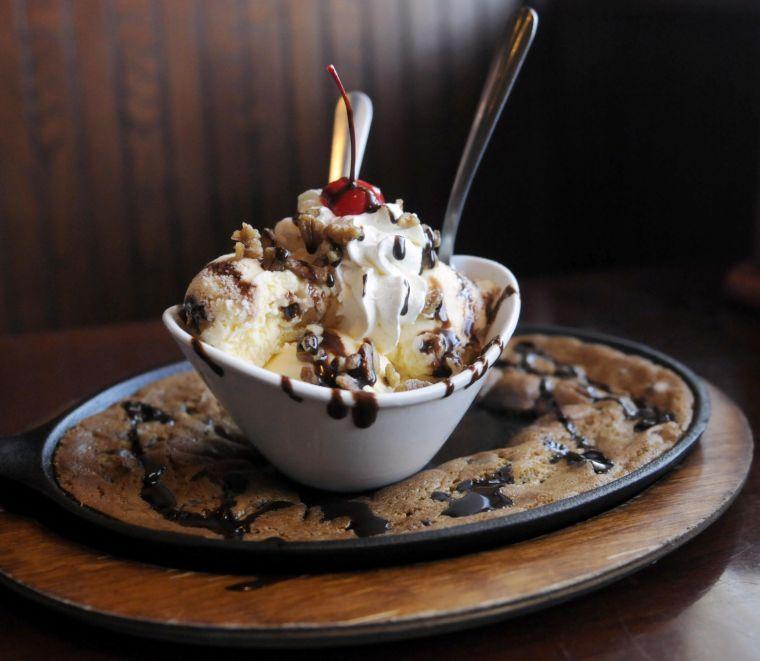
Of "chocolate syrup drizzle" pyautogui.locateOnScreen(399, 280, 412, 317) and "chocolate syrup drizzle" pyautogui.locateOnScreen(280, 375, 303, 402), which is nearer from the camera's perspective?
"chocolate syrup drizzle" pyautogui.locateOnScreen(280, 375, 303, 402)

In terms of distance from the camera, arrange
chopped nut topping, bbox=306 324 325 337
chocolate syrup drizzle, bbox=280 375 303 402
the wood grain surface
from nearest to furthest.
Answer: the wood grain surface, chocolate syrup drizzle, bbox=280 375 303 402, chopped nut topping, bbox=306 324 325 337

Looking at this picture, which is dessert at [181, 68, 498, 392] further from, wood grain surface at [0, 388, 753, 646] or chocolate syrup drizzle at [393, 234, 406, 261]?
wood grain surface at [0, 388, 753, 646]

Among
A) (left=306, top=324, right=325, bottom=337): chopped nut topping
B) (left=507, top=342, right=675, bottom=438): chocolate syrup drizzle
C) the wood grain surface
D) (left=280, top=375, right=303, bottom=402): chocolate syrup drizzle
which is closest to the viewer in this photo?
the wood grain surface

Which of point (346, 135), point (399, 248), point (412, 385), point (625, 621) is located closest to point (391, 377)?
point (412, 385)

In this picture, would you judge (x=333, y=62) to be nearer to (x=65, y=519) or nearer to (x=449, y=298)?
(x=449, y=298)

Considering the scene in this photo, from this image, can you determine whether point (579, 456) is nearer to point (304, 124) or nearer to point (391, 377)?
point (391, 377)

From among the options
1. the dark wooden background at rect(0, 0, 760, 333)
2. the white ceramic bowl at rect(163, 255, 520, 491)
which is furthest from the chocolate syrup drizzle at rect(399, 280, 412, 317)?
the dark wooden background at rect(0, 0, 760, 333)

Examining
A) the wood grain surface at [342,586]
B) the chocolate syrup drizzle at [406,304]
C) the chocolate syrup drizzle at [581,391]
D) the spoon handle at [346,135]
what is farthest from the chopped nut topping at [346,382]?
the spoon handle at [346,135]

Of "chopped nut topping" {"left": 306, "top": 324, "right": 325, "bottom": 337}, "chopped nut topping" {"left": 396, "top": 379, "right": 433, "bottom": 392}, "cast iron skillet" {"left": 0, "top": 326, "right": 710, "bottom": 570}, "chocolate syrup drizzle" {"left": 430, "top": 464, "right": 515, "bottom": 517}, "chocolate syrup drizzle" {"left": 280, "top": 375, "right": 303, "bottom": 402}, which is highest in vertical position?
"chopped nut topping" {"left": 306, "top": 324, "right": 325, "bottom": 337}
